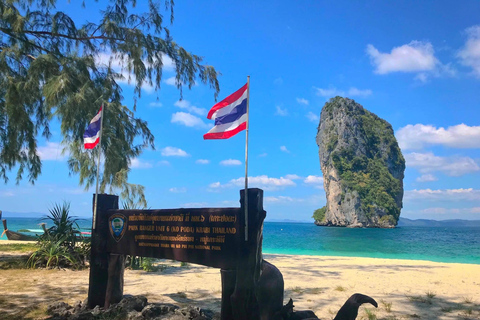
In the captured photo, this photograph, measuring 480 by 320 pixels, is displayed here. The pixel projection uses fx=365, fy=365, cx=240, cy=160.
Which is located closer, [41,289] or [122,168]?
[41,289]

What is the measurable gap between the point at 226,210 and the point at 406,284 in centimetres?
680

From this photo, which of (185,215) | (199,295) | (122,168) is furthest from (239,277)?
(122,168)

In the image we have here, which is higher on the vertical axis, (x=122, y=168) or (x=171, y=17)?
(x=171, y=17)

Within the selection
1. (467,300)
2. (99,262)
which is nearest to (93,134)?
(99,262)

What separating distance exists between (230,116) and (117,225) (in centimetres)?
251

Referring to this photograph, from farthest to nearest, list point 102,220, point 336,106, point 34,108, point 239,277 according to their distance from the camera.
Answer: point 336,106
point 34,108
point 102,220
point 239,277

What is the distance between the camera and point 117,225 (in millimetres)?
5609

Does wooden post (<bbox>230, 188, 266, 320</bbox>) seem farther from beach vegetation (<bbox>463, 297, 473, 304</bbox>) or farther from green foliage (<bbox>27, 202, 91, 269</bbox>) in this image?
green foliage (<bbox>27, 202, 91, 269</bbox>)

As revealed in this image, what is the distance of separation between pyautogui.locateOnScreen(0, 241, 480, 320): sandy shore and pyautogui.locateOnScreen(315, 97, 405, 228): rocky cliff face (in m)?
87.4

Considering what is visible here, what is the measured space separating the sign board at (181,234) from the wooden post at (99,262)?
119 millimetres

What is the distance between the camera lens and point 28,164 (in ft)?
39.6

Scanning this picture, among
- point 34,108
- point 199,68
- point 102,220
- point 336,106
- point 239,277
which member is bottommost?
point 239,277

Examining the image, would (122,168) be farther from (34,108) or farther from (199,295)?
(199,295)

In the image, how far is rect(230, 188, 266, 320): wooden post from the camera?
13.8 ft
